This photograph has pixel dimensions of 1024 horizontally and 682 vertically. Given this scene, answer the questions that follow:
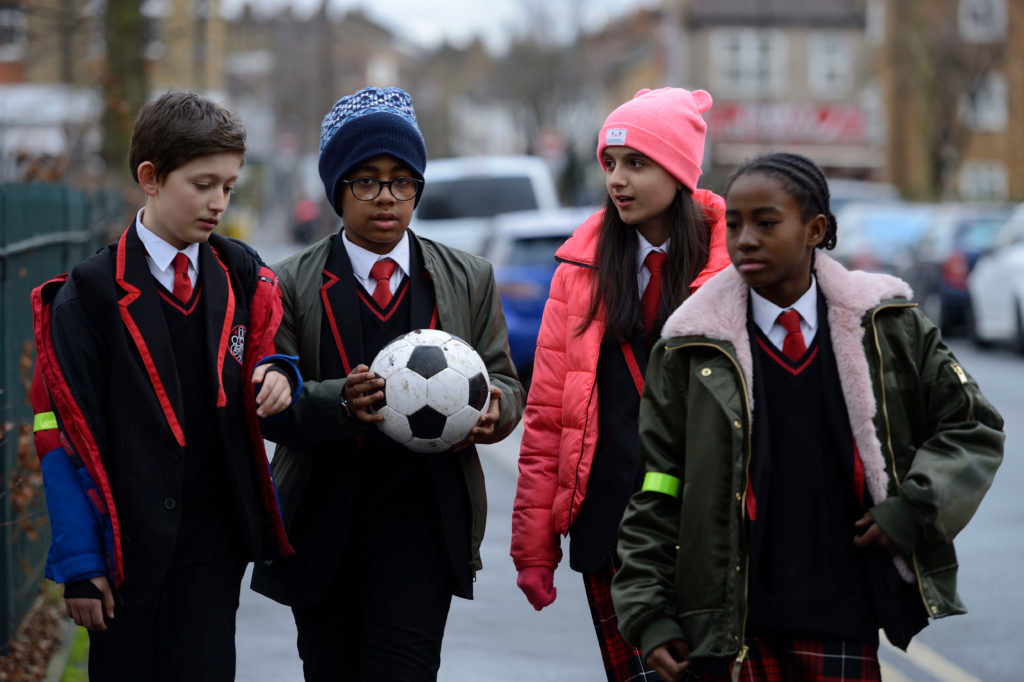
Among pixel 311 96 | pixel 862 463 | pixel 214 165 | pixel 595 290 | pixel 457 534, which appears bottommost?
pixel 457 534

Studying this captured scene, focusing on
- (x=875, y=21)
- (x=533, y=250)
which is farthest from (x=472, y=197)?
(x=875, y=21)

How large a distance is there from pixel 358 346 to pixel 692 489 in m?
1.22

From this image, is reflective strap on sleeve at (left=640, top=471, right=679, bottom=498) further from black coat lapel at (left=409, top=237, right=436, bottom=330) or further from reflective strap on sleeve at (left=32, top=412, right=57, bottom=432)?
reflective strap on sleeve at (left=32, top=412, right=57, bottom=432)

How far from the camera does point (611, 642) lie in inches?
165

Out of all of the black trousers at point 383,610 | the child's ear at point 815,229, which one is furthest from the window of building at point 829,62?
the child's ear at point 815,229

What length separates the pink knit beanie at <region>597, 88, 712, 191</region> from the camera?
14.5ft

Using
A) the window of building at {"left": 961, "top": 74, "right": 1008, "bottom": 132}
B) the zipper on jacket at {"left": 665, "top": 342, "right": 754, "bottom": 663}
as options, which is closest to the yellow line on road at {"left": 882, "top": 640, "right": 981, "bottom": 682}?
the zipper on jacket at {"left": 665, "top": 342, "right": 754, "bottom": 663}

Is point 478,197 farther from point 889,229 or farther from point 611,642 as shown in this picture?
point 611,642

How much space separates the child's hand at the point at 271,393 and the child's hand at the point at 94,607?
1.87 feet

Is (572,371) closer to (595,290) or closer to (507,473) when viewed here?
(595,290)

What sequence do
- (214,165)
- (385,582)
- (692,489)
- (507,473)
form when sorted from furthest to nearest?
(507,473) → (385,582) → (214,165) → (692,489)

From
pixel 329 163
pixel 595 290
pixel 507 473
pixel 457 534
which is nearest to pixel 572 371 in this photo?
pixel 595 290

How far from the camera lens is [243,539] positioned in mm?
3969

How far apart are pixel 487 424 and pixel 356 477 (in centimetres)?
38
